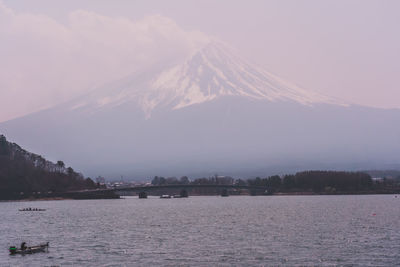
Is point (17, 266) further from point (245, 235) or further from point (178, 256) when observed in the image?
point (245, 235)

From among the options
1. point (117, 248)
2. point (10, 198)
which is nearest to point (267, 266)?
point (117, 248)

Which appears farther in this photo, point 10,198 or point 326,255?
point 10,198

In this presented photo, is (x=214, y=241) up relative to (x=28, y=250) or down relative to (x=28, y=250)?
up

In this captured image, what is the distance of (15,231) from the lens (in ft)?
287

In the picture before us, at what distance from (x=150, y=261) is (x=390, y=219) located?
164 ft

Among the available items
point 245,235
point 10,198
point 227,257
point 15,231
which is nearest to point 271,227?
point 245,235

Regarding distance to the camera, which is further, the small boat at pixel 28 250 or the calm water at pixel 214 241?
the small boat at pixel 28 250

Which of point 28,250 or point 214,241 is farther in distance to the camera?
point 214,241

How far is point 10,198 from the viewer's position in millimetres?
199500

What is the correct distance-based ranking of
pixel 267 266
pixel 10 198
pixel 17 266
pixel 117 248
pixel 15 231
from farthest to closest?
1. pixel 10 198
2. pixel 15 231
3. pixel 117 248
4. pixel 17 266
5. pixel 267 266

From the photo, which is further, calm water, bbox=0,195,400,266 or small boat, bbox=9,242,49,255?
small boat, bbox=9,242,49,255

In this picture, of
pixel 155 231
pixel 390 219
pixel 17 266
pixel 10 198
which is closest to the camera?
pixel 17 266

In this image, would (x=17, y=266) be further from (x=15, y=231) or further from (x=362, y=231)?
(x=362, y=231)

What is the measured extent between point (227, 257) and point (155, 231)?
25780mm
